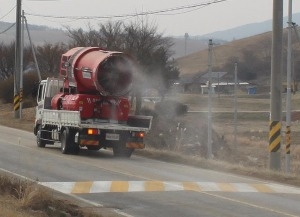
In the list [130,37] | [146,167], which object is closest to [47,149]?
[146,167]

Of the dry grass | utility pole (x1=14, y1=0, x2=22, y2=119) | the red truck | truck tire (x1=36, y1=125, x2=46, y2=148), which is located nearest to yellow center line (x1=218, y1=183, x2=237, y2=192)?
the dry grass

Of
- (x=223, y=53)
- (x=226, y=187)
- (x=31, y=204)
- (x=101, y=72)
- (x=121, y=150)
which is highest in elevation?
(x=223, y=53)

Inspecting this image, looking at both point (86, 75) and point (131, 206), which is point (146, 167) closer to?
point (86, 75)

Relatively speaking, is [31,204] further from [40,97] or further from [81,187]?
[40,97]

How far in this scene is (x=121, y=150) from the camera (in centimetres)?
2428

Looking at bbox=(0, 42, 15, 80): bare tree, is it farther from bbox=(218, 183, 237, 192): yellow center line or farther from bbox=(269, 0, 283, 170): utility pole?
A: bbox=(218, 183, 237, 192): yellow center line

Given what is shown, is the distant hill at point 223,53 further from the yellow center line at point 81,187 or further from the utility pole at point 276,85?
the yellow center line at point 81,187

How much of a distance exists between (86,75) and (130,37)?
1160 inches

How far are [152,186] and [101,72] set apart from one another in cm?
848

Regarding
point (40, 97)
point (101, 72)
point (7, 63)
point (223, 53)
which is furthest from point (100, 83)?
point (223, 53)

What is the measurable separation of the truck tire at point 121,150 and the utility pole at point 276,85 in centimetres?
487

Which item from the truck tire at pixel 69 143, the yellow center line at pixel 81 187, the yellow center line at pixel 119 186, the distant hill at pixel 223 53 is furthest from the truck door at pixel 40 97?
the distant hill at pixel 223 53

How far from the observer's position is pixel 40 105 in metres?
27.9

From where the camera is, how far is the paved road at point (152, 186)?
13.2 m
